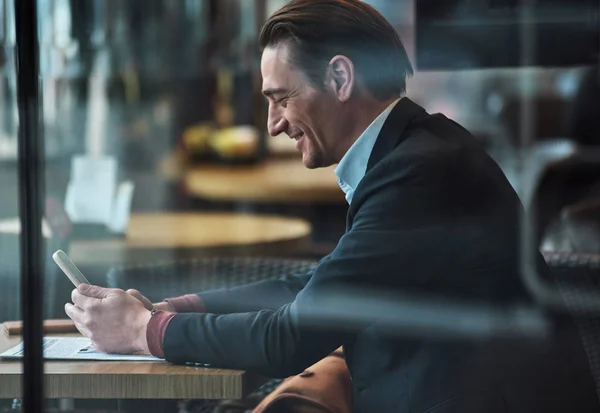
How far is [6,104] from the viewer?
3.94 meters

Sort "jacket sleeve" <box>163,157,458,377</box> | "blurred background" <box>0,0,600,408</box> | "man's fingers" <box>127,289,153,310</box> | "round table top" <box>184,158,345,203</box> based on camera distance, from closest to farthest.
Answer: "jacket sleeve" <box>163,157,458,377</box> → "man's fingers" <box>127,289,153,310</box> → "blurred background" <box>0,0,600,408</box> → "round table top" <box>184,158,345,203</box>

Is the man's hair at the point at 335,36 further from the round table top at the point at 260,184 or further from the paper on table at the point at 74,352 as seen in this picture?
the round table top at the point at 260,184

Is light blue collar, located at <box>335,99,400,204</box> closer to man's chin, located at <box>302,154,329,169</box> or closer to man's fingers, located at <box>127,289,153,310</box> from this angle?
man's chin, located at <box>302,154,329,169</box>

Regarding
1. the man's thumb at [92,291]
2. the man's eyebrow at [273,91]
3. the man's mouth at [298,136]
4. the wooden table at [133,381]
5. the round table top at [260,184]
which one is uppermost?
the man's eyebrow at [273,91]

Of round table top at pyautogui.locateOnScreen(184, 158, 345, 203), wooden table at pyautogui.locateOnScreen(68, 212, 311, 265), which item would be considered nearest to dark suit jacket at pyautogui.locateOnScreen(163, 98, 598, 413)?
wooden table at pyautogui.locateOnScreen(68, 212, 311, 265)

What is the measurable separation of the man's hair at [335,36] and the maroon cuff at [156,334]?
39 centimetres

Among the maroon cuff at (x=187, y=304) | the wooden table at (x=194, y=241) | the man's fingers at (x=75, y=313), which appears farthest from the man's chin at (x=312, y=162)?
the wooden table at (x=194, y=241)

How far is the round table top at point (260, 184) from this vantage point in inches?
152

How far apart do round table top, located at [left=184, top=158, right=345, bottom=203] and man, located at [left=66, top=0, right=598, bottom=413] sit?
1.99 m

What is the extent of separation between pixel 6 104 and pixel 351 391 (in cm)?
278

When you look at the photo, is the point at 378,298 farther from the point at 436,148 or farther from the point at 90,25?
the point at 90,25

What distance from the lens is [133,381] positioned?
139cm

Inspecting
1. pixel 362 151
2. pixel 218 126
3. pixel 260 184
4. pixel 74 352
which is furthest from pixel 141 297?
pixel 218 126

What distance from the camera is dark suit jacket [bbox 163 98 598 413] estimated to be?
4.57 ft
